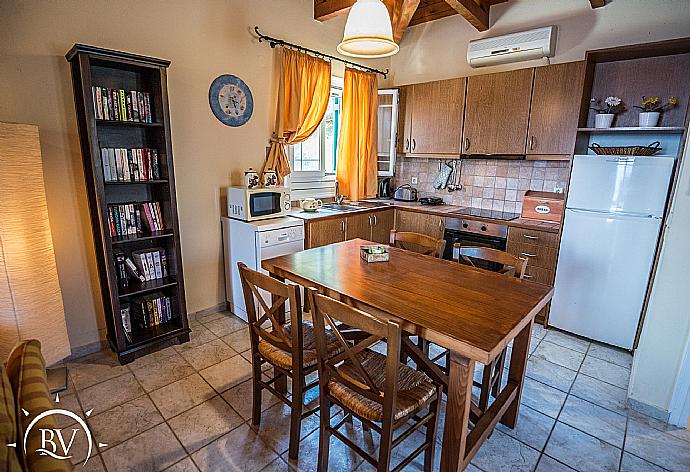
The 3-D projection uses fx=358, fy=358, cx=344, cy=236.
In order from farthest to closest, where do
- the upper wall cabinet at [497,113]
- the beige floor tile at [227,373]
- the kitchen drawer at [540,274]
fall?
the upper wall cabinet at [497,113] < the kitchen drawer at [540,274] < the beige floor tile at [227,373]

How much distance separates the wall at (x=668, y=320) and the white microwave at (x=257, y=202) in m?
2.66

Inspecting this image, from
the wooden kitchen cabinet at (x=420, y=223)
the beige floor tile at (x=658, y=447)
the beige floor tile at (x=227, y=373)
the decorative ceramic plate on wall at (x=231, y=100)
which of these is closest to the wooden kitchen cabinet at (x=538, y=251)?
the wooden kitchen cabinet at (x=420, y=223)

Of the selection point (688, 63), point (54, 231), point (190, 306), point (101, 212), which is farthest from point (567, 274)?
point (54, 231)

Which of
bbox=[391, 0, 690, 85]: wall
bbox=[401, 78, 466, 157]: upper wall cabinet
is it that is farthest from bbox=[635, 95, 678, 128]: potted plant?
bbox=[401, 78, 466, 157]: upper wall cabinet

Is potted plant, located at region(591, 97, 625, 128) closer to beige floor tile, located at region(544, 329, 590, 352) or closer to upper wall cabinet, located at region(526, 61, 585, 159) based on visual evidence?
upper wall cabinet, located at region(526, 61, 585, 159)

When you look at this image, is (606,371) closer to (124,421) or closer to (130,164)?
(124,421)

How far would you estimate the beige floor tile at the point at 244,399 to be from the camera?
204 cm

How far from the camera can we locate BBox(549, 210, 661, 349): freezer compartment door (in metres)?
2.58

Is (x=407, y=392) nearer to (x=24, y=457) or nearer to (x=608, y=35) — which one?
(x=24, y=457)

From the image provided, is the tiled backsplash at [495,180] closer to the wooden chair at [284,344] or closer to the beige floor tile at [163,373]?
the wooden chair at [284,344]

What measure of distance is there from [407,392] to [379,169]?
324 centimetres

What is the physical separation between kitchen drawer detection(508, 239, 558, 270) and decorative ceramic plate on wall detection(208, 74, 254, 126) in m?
2.63

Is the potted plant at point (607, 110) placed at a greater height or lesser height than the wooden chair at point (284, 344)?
greater

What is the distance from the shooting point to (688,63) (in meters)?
2.71
